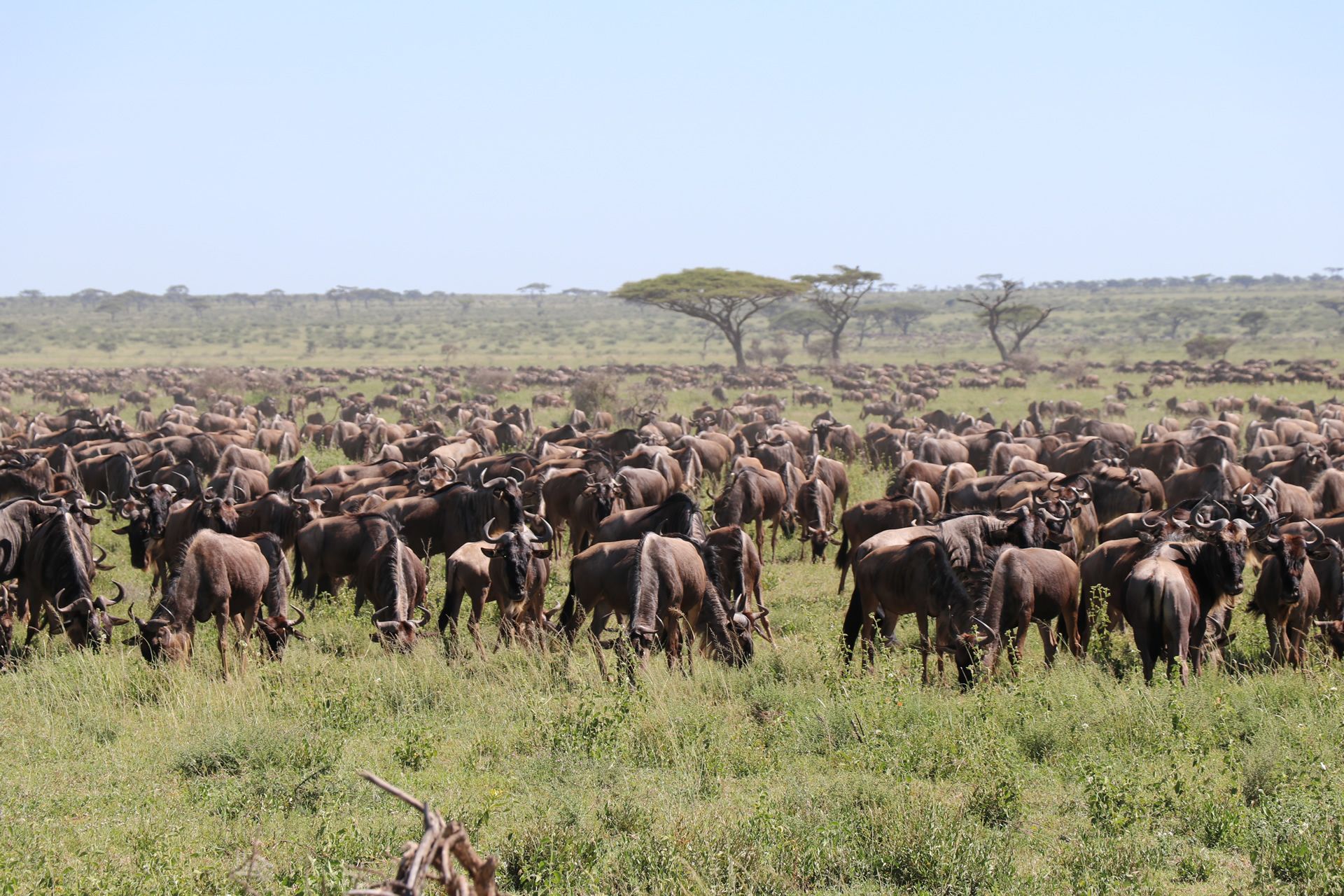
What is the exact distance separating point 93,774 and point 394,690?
87.7 inches

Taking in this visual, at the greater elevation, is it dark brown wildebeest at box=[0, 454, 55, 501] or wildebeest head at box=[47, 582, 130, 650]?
dark brown wildebeest at box=[0, 454, 55, 501]

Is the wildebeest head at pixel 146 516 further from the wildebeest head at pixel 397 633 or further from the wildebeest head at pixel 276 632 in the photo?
the wildebeest head at pixel 397 633

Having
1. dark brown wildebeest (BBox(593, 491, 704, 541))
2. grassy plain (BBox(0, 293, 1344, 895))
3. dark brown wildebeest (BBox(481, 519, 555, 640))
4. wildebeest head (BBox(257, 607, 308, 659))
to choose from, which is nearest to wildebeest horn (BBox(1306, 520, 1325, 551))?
grassy plain (BBox(0, 293, 1344, 895))

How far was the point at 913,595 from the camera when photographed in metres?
9.60

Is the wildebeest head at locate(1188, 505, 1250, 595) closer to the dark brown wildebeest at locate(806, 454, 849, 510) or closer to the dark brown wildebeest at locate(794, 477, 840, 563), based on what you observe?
the dark brown wildebeest at locate(794, 477, 840, 563)

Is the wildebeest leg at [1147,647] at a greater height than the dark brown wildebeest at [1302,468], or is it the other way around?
the dark brown wildebeest at [1302,468]

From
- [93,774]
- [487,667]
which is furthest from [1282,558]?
[93,774]

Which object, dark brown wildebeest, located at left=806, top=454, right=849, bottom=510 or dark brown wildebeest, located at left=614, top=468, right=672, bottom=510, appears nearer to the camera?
dark brown wildebeest, located at left=614, top=468, right=672, bottom=510

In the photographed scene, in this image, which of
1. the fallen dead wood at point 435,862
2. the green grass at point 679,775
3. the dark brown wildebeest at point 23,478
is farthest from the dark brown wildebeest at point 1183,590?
the dark brown wildebeest at point 23,478

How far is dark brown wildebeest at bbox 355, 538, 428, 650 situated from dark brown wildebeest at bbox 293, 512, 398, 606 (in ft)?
2.14

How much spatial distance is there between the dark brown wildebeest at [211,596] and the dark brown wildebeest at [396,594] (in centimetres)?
92

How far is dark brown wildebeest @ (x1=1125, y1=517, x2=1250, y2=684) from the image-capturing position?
879 cm

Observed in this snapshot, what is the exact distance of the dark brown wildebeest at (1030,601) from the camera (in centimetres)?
909

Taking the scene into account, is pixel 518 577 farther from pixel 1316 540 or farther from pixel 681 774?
pixel 1316 540
